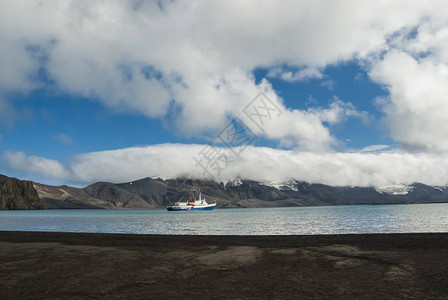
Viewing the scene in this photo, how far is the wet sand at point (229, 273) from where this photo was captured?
34.5ft

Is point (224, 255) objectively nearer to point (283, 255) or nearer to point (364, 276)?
point (283, 255)

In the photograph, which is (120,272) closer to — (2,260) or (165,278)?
(165,278)

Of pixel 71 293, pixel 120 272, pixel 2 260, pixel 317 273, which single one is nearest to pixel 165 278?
pixel 120 272

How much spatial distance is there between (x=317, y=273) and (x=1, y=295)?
1225 centimetres

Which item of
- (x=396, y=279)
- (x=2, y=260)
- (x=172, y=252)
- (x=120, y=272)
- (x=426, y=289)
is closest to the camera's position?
(x=426, y=289)

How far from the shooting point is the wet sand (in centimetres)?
1052

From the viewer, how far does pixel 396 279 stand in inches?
468

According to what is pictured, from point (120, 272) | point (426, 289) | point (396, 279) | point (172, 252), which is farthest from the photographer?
point (172, 252)

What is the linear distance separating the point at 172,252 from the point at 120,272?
6.01 m

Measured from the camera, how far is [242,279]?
12.5 meters

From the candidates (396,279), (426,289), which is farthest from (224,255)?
(426,289)

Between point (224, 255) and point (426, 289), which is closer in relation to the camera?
point (426, 289)

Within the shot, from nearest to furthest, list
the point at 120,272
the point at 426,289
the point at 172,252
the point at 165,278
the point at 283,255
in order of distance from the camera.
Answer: the point at 426,289
the point at 165,278
the point at 120,272
the point at 283,255
the point at 172,252

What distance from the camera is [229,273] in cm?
1360
